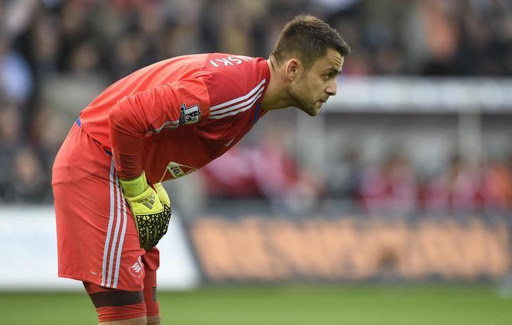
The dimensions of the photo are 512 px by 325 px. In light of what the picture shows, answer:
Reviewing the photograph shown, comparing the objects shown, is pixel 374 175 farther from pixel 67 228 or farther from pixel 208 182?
Result: pixel 67 228

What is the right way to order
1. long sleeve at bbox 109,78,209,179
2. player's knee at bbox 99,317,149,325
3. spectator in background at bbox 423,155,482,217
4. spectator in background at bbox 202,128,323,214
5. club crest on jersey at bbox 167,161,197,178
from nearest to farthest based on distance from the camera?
1. long sleeve at bbox 109,78,209,179
2. player's knee at bbox 99,317,149,325
3. club crest on jersey at bbox 167,161,197,178
4. spectator in background at bbox 202,128,323,214
5. spectator in background at bbox 423,155,482,217

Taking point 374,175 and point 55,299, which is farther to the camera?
point 374,175

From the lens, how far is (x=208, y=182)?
15805mm

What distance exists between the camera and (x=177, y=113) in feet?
17.3

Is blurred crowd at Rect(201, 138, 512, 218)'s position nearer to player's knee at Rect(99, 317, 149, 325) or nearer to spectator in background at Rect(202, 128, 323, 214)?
spectator in background at Rect(202, 128, 323, 214)

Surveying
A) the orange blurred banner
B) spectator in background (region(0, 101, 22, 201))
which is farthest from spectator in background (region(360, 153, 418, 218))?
spectator in background (region(0, 101, 22, 201))

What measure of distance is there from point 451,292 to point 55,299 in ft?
19.4

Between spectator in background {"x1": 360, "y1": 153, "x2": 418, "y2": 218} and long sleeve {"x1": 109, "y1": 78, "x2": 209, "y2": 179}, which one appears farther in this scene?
spectator in background {"x1": 360, "y1": 153, "x2": 418, "y2": 218}

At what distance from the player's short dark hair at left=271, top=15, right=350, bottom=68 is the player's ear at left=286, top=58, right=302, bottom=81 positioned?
30 millimetres

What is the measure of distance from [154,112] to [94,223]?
2.71 ft

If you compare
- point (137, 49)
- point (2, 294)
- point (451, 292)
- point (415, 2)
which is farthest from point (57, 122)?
point (415, 2)

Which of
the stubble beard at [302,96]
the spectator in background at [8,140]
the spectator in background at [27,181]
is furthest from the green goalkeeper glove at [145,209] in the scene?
the spectator in background at [8,140]

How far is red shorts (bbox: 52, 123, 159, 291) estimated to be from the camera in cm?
555

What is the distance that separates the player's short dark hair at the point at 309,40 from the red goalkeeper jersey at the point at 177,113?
22 centimetres
